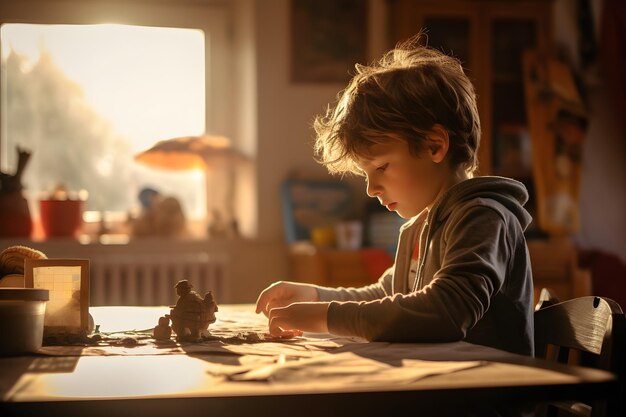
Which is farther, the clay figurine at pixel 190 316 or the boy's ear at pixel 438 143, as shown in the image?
the boy's ear at pixel 438 143

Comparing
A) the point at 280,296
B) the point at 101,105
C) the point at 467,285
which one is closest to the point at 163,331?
the point at 280,296

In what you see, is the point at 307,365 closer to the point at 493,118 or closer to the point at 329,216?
the point at 329,216

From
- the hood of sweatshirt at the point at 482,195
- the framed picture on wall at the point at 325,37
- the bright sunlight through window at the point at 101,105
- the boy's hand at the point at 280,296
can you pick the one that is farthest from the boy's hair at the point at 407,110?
the bright sunlight through window at the point at 101,105

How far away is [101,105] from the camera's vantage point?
407cm

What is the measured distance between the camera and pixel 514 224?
1.25m

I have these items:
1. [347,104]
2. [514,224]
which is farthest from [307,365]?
[347,104]

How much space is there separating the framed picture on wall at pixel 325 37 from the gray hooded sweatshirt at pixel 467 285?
2689 millimetres

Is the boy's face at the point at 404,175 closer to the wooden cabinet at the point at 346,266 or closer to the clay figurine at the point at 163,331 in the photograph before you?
the clay figurine at the point at 163,331

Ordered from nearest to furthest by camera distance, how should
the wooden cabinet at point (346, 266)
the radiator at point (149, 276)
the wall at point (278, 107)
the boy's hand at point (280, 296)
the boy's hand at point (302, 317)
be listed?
the boy's hand at point (302, 317) < the boy's hand at point (280, 296) < the wooden cabinet at point (346, 266) < the radiator at point (149, 276) < the wall at point (278, 107)

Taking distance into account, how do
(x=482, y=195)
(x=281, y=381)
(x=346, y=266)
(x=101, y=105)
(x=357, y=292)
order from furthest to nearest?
(x=101, y=105) → (x=346, y=266) → (x=357, y=292) → (x=482, y=195) → (x=281, y=381)

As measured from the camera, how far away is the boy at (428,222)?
108 centimetres

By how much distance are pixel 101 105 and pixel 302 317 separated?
320cm

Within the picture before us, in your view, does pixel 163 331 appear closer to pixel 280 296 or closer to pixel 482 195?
pixel 280 296

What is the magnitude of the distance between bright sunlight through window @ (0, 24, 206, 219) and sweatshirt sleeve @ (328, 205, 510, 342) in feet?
9.96
